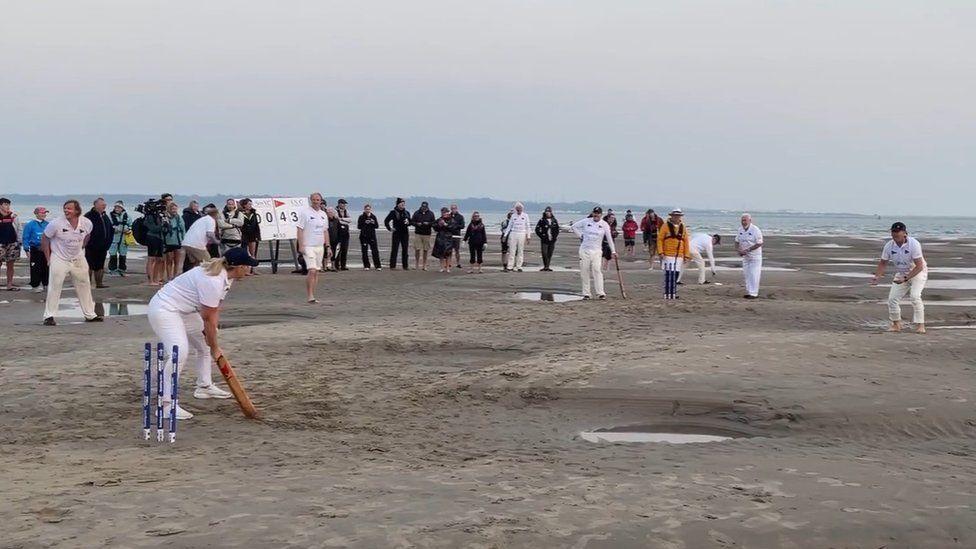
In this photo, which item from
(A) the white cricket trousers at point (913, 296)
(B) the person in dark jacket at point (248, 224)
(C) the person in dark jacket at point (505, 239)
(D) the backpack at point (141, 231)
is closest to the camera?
(A) the white cricket trousers at point (913, 296)

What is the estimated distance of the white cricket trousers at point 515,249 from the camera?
1039 inches

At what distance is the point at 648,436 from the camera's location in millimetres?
9031

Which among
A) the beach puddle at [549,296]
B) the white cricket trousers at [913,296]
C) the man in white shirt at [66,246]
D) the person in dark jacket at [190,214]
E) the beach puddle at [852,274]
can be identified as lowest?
the beach puddle at [549,296]

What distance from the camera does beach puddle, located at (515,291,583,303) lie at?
65.9 ft

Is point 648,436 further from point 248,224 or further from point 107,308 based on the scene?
point 248,224

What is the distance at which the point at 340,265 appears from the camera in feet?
89.0

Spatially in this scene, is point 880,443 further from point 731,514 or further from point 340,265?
point 340,265

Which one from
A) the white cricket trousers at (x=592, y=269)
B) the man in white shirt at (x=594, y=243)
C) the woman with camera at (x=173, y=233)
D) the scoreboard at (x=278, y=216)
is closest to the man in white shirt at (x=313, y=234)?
the woman with camera at (x=173, y=233)

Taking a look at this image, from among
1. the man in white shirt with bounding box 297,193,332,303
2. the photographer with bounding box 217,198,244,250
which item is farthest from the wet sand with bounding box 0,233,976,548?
the photographer with bounding box 217,198,244,250

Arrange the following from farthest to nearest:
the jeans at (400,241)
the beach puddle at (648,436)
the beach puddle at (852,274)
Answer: the beach puddle at (852,274) < the jeans at (400,241) < the beach puddle at (648,436)

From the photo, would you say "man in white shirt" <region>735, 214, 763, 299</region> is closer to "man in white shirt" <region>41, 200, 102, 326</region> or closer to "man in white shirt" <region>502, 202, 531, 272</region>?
"man in white shirt" <region>502, 202, 531, 272</region>

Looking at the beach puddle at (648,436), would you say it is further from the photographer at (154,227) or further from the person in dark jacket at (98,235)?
the photographer at (154,227)

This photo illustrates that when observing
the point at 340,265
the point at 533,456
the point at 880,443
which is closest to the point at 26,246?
the point at 340,265

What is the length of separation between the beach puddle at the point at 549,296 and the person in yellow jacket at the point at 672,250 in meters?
1.89
